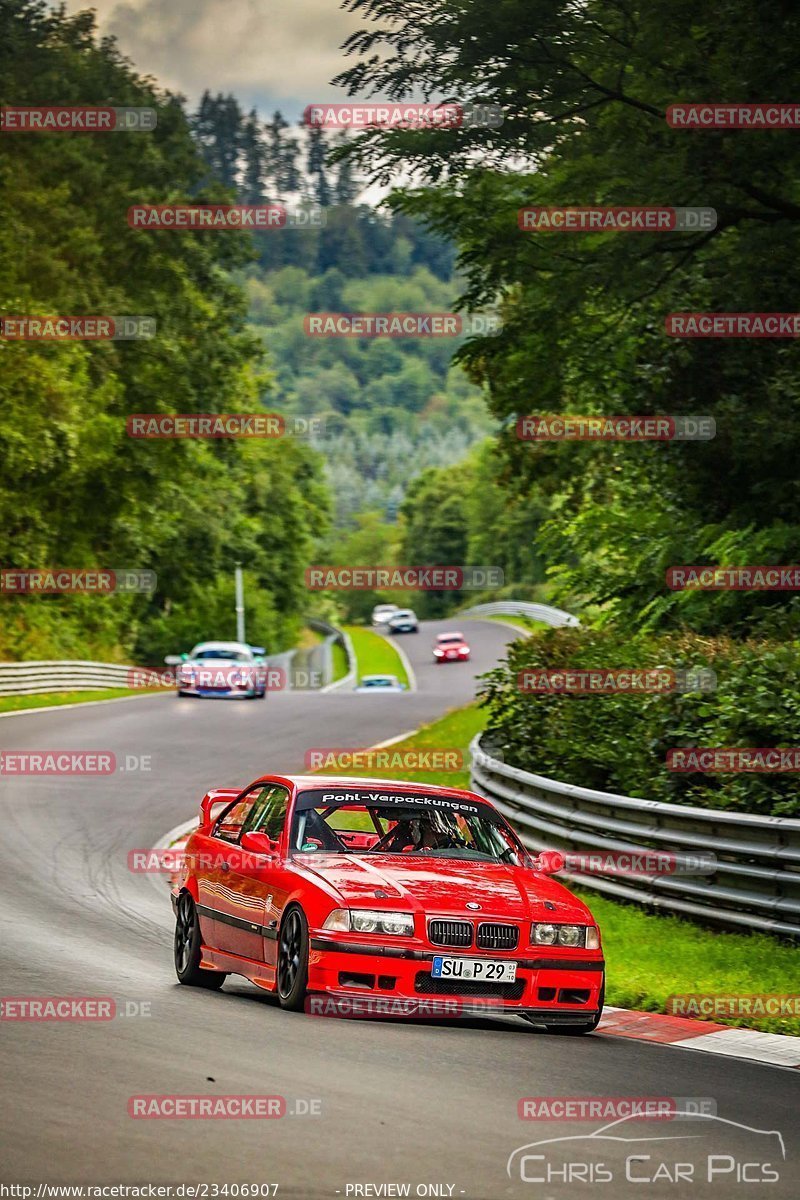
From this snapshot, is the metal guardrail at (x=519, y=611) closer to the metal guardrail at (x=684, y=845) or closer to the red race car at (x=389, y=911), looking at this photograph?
the metal guardrail at (x=684, y=845)

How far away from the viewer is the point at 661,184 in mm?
20016

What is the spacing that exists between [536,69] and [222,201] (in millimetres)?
43680

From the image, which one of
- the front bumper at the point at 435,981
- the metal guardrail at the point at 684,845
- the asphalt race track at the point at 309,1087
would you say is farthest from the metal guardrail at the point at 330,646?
the front bumper at the point at 435,981

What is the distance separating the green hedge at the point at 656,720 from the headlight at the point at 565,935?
129 inches

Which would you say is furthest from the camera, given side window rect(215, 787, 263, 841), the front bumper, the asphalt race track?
side window rect(215, 787, 263, 841)

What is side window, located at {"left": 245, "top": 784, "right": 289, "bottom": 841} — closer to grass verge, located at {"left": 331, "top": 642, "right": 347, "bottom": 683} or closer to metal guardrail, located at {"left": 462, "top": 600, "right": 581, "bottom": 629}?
metal guardrail, located at {"left": 462, "top": 600, "right": 581, "bottom": 629}

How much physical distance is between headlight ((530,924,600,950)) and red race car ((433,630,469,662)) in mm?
72218

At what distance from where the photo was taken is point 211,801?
12555 millimetres

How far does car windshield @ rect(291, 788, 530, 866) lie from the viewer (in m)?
10.5

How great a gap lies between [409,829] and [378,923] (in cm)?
150

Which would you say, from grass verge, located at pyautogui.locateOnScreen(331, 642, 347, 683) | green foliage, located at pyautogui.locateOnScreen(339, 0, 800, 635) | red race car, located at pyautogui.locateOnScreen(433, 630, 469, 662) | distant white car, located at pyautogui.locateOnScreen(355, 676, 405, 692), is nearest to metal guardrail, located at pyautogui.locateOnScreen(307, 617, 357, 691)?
grass verge, located at pyautogui.locateOnScreen(331, 642, 347, 683)

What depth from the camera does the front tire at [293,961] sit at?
9539mm

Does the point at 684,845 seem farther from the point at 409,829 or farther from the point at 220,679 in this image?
the point at 220,679

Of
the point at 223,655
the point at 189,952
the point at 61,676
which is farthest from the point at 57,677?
the point at 189,952
